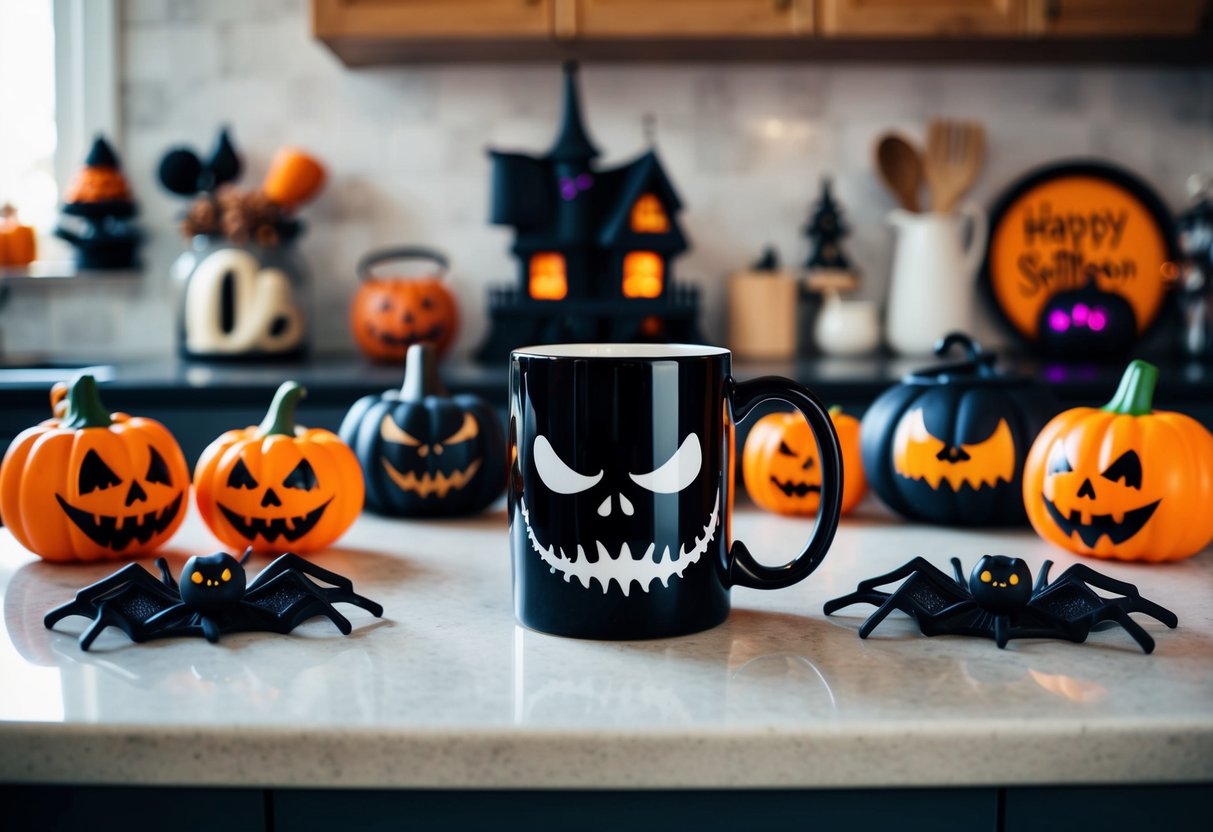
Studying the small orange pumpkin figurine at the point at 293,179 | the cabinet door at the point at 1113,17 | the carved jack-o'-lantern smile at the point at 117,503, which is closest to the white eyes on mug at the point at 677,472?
the carved jack-o'-lantern smile at the point at 117,503

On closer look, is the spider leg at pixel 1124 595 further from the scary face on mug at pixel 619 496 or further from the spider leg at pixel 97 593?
the spider leg at pixel 97 593

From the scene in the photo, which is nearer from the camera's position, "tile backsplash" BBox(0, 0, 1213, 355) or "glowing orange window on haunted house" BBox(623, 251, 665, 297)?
"glowing orange window on haunted house" BBox(623, 251, 665, 297)

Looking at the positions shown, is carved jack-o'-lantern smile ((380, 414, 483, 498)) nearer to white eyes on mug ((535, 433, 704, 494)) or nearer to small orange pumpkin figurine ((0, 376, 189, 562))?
small orange pumpkin figurine ((0, 376, 189, 562))

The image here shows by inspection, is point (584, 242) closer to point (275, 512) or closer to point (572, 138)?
point (572, 138)

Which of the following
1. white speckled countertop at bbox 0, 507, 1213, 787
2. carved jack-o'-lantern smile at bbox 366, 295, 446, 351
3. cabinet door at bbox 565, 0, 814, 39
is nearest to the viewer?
white speckled countertop at bbox 0, 507, 1213, 787

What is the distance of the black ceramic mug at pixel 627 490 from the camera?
22.0 inches

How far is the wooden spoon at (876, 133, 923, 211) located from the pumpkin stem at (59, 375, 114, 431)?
2.06 metres

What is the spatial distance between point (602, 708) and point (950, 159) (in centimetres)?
Result: 226

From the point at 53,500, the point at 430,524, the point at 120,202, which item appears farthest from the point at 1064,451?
the point at 120,202

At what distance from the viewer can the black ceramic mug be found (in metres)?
0.56

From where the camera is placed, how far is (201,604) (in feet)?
1.91

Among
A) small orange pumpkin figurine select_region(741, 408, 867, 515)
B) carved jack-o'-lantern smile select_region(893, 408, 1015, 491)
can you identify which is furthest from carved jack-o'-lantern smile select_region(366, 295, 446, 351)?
carved jack-o'-lantern smile select_region(893, 408, 1015, 491)

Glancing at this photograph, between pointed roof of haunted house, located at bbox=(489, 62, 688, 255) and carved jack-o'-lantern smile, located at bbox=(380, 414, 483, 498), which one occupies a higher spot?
pointed roof of haunted house, located at bbox=(489, 62, 688, 255)

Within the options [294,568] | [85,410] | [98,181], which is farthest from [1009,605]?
[98,181]
